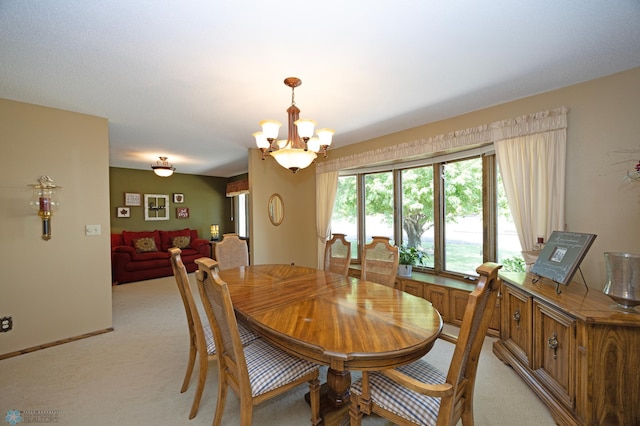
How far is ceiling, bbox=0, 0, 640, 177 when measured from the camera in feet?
4.68

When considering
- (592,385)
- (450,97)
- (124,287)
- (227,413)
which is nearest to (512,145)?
(450,97)

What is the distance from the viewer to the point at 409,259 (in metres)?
3.44

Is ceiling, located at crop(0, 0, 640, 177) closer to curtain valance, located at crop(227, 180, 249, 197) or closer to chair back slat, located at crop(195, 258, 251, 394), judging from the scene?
chair back slat, located at crop(195, 258, 251, 394)

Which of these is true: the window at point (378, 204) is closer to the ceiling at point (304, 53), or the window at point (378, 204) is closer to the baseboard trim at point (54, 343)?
the ceiling at point (304, 53)

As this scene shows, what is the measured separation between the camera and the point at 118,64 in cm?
193

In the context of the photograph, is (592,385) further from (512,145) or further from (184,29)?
(184,29)

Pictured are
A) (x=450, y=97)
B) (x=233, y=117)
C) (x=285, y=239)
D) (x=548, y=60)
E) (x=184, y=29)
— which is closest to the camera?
(x=184, y=29)

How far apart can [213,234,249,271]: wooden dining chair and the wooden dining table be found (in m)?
0.84

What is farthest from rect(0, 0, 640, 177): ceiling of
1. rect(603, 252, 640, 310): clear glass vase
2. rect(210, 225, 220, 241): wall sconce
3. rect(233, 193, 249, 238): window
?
rect(210, 225, 220, 241): wall sconce

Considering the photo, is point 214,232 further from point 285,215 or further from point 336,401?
point 336,401

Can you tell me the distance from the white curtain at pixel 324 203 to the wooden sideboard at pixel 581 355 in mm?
2835

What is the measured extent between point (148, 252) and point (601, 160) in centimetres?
728

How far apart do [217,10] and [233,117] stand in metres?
1.65

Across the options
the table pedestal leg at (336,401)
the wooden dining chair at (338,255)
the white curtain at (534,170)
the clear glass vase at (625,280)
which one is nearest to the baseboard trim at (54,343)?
the wooden dining chair at (338,255)
